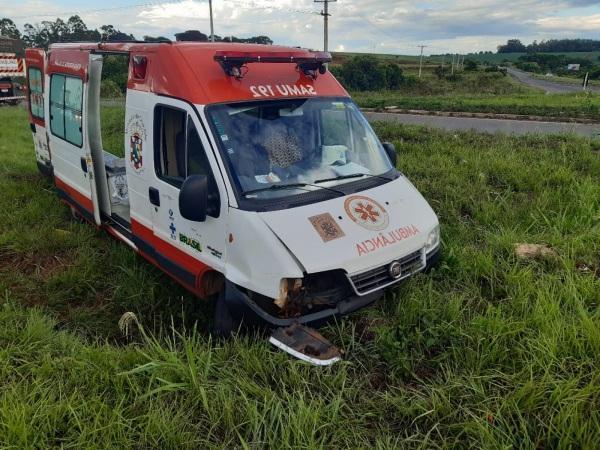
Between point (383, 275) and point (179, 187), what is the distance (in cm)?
178

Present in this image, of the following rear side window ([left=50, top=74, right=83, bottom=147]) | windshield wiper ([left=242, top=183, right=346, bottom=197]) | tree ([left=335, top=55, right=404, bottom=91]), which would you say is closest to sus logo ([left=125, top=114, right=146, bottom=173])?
rear side window ([left=50, top=74, right=83, bottom=147])

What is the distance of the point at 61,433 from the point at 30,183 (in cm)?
671

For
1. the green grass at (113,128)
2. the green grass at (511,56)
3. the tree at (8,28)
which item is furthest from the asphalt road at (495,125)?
the green grass at (511,56)

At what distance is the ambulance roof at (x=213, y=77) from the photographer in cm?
368

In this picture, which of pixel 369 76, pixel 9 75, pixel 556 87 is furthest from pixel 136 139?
pixel 556 87

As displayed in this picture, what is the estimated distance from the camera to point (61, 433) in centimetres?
235

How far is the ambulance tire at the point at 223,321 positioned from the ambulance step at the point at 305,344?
485 millimetres

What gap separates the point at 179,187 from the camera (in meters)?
3.88

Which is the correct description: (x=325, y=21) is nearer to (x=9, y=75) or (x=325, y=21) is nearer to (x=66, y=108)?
(x=9, y=75)

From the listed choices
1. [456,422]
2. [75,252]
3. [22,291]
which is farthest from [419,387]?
[75,252]

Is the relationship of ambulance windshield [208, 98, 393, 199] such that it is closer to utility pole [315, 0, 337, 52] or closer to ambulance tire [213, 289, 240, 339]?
ambulance tire [213, 289, 240, 339]

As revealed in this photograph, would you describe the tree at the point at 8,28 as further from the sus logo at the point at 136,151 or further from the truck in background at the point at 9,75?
the sus logo at the point at 136,151

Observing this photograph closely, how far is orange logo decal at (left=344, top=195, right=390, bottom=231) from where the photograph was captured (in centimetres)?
341

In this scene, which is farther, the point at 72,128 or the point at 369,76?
the point at 369,76
